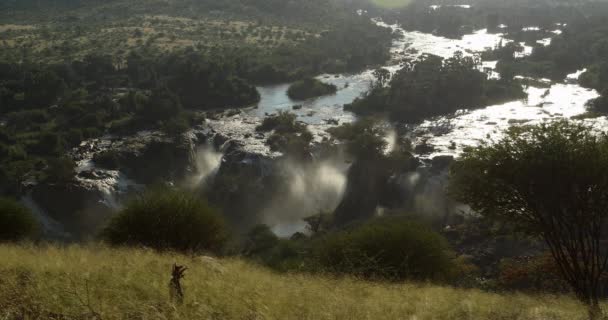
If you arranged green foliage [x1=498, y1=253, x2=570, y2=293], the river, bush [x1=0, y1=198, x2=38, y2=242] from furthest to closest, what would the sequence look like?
the river, bush [x1=0, y1=198, x2=38, y2=242], green foliage [x1=498, y1=253, x2=570, y2=293]

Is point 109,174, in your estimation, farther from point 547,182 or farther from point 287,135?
point 547,182

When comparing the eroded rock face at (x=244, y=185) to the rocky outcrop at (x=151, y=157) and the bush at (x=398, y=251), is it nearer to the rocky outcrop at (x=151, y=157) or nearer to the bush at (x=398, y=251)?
the rocky outcrop at (x=151, y=157)

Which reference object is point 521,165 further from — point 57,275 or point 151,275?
point 57,275

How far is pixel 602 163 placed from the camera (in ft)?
57.7

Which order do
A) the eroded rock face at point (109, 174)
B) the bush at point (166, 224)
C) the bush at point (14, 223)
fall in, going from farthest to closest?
1. the eroded rock face at point (109, 174)
2. the bush at point (14, 223)
3. the bush at point (166, 224)

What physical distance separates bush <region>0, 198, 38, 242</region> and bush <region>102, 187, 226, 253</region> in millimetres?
8741

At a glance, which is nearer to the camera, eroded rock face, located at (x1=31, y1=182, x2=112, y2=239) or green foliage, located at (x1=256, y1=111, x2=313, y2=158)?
eroded rock face, located at (x1=31, y1=182, x2=112, y2=239)

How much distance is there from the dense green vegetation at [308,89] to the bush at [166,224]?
65.2 m

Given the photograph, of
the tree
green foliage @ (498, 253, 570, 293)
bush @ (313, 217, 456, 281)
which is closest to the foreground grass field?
the tree

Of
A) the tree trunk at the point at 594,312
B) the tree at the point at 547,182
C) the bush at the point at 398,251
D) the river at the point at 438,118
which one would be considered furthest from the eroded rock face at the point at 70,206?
the tree trunk at the point at 594,312

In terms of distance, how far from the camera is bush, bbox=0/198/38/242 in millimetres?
33094

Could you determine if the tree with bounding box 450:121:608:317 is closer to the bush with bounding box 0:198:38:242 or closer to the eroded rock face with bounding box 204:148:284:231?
the bush with bounding box 0:198:38:242

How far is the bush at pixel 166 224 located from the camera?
27047mm

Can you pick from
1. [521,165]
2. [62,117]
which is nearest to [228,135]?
[62,117]
